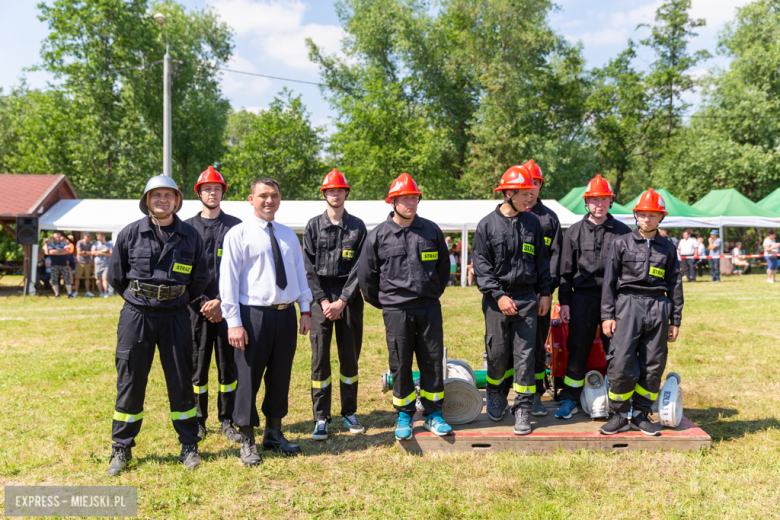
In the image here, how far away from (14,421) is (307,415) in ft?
9.92

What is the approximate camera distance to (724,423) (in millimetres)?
5152

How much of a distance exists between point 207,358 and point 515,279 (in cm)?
294

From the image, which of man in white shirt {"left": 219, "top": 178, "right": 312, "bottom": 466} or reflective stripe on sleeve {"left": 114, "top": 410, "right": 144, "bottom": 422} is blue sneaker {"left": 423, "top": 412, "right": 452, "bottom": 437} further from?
reflective stripe on sleeve {"left": 114, "top": 410, "right": 144, "bottom": 422}

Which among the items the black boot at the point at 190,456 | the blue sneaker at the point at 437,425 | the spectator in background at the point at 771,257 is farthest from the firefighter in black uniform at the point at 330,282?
the spectator in background at the point at 771,257

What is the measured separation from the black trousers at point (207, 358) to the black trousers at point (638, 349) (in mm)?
3448

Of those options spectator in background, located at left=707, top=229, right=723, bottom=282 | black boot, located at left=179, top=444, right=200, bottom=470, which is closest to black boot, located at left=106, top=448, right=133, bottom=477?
black boot, located at left=179, top=444, right=200, bottom=470

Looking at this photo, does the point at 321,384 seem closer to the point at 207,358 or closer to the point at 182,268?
the point at 207,358

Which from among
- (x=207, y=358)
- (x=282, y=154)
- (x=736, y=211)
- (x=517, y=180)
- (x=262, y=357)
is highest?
(x=282, y=154)

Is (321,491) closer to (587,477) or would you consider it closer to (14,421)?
(587,477)

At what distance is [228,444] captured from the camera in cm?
467

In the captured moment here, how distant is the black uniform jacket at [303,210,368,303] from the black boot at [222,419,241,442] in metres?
1.47

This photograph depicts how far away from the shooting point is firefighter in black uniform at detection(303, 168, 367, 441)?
15.9 feet

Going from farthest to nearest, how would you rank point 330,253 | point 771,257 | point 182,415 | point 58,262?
point 771,257, point 58,262, point 330,253, point 182,415

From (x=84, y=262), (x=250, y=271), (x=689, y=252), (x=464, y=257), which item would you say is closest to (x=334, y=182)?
(x=250, y=271)
